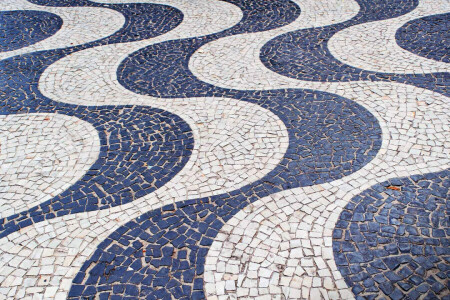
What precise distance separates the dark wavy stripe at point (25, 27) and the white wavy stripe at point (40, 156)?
3.13 m

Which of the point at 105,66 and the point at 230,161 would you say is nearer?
the point at 230,161

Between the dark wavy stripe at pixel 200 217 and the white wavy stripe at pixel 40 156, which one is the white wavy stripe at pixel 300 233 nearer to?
the dark wavy stripe at pixel 200 217

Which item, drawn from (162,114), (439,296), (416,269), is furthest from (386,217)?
(162,114)

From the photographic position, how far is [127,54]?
8.41 m

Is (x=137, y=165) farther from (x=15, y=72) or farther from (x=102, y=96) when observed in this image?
(x=15, y=72)

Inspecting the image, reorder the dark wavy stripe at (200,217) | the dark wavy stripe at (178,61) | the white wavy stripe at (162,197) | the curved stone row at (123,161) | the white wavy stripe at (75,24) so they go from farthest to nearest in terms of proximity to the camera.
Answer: the white wavy stripe at (75,24)
the dark wavy stripe at (178,61)
the curved stone row at (123,161)
the white wavy stripe at (162,197)
the dark wavy stripe at (200,217)

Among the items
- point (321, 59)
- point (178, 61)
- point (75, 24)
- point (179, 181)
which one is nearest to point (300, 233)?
point (179, 181)

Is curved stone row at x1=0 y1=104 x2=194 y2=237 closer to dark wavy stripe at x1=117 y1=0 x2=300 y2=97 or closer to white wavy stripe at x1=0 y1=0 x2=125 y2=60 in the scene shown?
dark wavy stripe at x1=117 y1=0 x2=300 y2=97

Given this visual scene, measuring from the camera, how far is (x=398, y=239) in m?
4.36

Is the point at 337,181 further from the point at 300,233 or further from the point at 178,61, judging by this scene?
the point at 178,61

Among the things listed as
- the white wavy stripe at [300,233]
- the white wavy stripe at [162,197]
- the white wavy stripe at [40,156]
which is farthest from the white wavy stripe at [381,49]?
the white wavy stripe at [40,156]

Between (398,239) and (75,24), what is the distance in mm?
8509

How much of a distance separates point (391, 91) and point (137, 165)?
4.05 meters

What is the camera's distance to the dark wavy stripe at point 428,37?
7824mm
